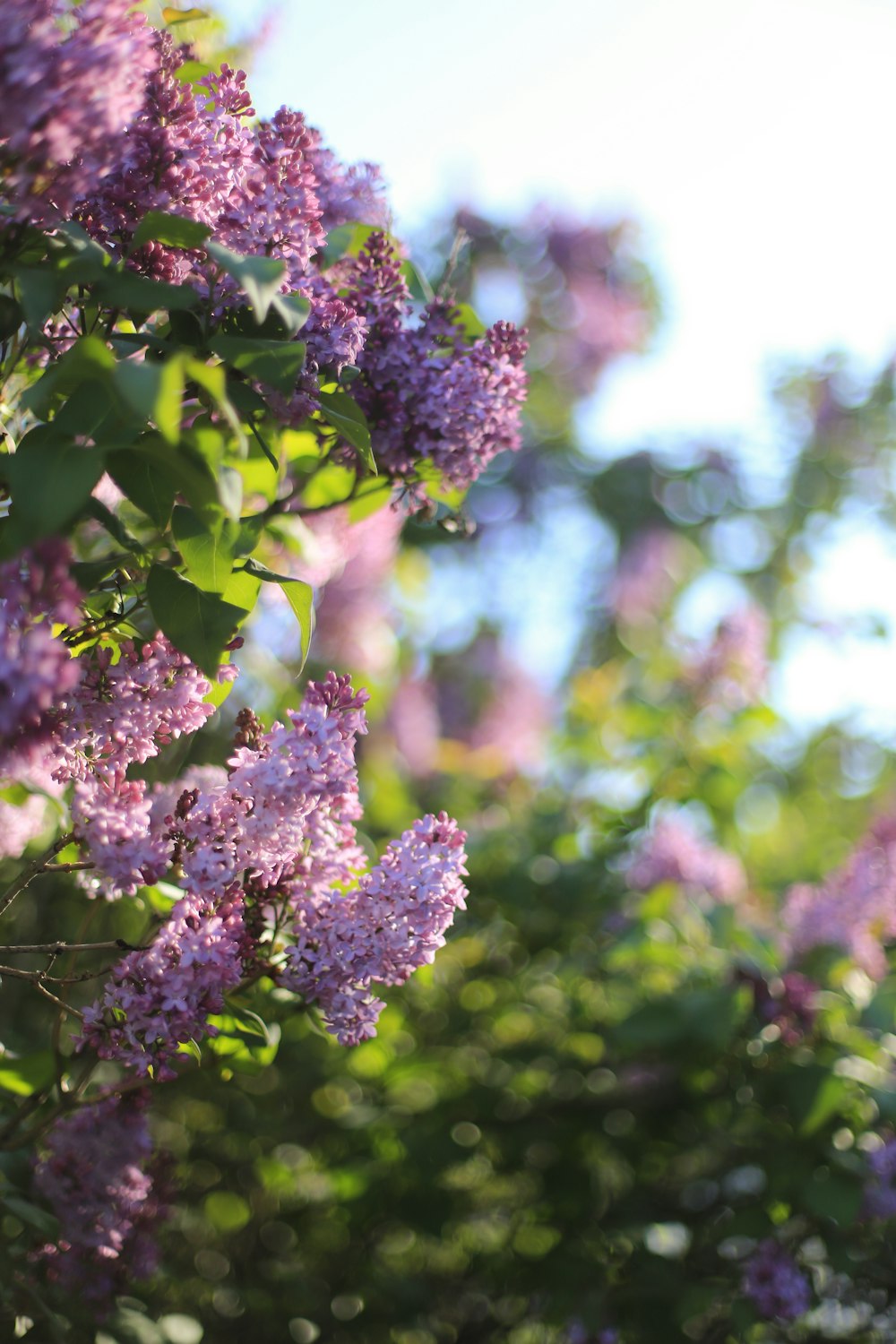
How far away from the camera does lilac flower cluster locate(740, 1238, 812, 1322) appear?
205 cm

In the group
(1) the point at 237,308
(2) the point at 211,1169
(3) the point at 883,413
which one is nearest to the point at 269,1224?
(2) the point at 211,1169

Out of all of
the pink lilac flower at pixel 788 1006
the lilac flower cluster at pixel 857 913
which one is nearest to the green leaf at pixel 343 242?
the pink lilac flower at pixel 788 1006

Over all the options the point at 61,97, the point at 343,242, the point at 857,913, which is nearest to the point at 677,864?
the point at 857,913

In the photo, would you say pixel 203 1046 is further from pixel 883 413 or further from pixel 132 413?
pixel 883 413

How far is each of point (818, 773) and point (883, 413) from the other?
6.80 ft

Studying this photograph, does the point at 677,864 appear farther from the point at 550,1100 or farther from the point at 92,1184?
the point at 92,1184

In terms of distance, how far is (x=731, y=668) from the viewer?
10.5 feet

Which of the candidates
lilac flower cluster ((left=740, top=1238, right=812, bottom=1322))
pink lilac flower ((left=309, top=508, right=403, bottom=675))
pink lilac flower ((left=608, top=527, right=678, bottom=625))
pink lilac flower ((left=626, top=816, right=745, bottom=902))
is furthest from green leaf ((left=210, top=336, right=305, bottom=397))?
pink lilac flower ((left=608, top=527, right=678, bottom=625))

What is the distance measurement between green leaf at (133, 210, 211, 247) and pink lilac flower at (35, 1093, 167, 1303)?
1170mm

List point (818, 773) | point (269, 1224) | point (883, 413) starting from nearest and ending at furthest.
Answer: point (269, 1224) < point (818, 773) < point (883, 413)

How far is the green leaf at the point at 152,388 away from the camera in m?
0.81

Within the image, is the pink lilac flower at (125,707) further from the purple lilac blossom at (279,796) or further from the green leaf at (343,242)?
the green leaf at (343,242)

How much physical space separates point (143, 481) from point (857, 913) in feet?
6.71

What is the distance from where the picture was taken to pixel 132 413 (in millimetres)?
971
